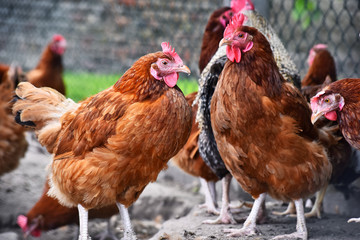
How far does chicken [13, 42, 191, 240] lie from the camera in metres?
2.90

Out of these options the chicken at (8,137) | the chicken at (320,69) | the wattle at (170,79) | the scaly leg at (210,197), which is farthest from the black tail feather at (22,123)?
the chicken at (320,69)

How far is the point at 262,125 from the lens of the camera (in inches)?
119

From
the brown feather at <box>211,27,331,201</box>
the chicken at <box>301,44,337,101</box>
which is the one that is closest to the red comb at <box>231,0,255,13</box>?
the chicken at <box>301,44,337,101</box>

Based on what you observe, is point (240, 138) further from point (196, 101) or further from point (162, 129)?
point (196, 101)

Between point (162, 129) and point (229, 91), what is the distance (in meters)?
0.53

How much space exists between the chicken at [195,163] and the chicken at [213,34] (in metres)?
0.41

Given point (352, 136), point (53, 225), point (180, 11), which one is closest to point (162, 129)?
point (352, 136)

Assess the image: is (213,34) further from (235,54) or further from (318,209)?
(318,209)

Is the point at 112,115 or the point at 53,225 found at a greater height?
the point at 112,115

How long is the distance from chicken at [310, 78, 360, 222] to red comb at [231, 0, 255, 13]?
1372 millimetres

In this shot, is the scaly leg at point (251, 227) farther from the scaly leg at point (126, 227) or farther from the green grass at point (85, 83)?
the green grass at point (85, 83)

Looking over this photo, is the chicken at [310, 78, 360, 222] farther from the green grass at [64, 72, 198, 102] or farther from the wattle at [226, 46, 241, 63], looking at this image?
the green grass at [64, 72, 198, 102]

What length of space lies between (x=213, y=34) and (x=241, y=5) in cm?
37

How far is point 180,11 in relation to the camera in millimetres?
7691
